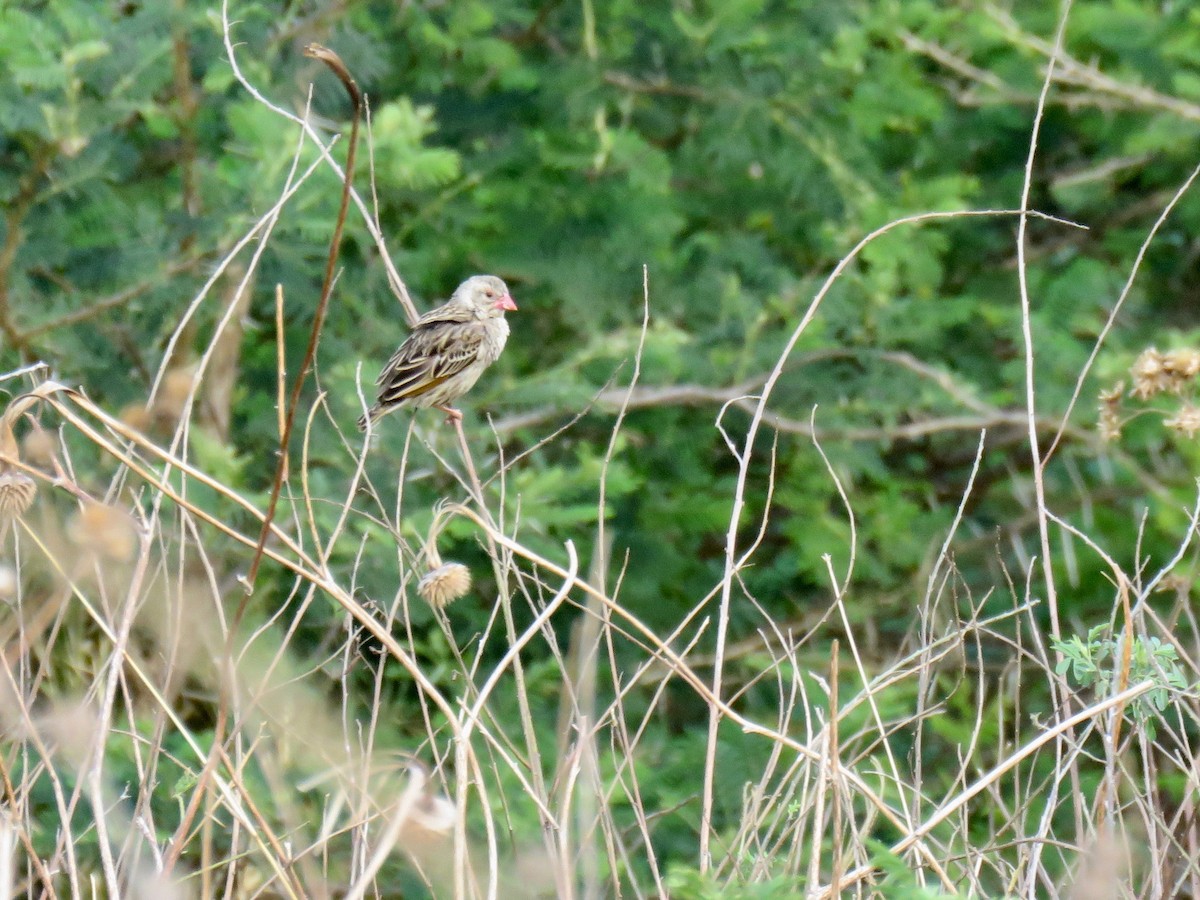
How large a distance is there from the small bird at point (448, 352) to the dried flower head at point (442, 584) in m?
2.37

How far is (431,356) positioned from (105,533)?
3480 mm

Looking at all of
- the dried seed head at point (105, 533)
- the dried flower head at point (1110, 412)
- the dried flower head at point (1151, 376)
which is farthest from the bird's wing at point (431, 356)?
the dried seed head at point (105, 533)

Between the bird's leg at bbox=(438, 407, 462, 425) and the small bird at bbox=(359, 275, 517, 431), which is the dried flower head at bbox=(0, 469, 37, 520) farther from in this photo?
the small bird at bbox=(359, 275, 517, 431)

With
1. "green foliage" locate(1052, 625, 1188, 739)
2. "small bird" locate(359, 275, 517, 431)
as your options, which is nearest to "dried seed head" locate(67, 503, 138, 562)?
"green foliage" locate(1052, 625, 1188, 739)

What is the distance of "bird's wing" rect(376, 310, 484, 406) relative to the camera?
527 cm

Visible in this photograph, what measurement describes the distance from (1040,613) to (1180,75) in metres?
2.67

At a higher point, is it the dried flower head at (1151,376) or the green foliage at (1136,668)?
the green foliage at (1136,668)

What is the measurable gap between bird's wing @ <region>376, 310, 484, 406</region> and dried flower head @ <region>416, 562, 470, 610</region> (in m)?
2.49

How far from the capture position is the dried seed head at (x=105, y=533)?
6.30 feet

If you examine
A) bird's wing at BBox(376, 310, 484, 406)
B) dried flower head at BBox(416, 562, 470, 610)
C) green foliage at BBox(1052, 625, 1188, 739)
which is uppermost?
dried flower head at BBox(416, 562, 470, 610)

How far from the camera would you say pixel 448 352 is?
5.48 meters

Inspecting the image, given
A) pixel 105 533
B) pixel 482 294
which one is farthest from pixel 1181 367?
pixel 482 294

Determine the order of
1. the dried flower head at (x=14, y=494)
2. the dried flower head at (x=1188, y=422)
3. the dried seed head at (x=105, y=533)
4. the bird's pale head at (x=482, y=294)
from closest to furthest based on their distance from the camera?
the dried seed head at (x=105, y=533) → the dried flower head at (x=14, y=494) → the dried flower head at (x=1188, y=422) → the bird's pale head at (x=482, y=294)

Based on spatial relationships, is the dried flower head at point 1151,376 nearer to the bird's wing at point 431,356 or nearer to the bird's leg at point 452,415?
the bird's leg at point 452,415
